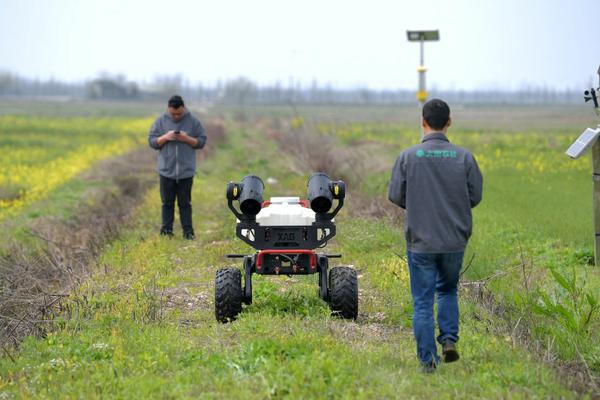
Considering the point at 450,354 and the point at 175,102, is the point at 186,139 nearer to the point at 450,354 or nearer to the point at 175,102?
the point at 175,102

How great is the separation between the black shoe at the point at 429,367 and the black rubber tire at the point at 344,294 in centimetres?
162

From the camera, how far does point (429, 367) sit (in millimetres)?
6688

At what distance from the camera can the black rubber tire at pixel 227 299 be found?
324 inches

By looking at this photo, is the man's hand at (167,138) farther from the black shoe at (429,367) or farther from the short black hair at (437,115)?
the black shoe at (429,367)

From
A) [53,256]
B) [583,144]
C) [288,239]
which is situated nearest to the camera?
[288,239]

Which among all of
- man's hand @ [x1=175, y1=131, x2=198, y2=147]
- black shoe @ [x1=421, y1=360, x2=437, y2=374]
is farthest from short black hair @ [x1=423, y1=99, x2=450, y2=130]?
man's hand @ [x1=175, y1=131, x2=198, y2=147]

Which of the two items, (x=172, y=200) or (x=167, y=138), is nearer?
(x=167, y=138)

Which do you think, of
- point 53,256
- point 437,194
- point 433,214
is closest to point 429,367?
point 433,214

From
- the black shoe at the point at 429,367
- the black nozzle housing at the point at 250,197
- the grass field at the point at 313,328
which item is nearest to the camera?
the grass field at the point at 313,328

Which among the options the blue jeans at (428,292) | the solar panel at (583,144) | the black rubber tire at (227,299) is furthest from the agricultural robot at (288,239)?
the solar panel at (583,144)

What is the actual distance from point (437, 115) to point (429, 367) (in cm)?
176

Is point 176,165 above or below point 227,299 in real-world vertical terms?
above

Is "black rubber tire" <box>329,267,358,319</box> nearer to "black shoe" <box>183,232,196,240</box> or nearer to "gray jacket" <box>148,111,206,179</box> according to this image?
"black shoe" <box>183,232,196,240</box>

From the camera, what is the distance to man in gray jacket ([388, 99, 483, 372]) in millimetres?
6742
